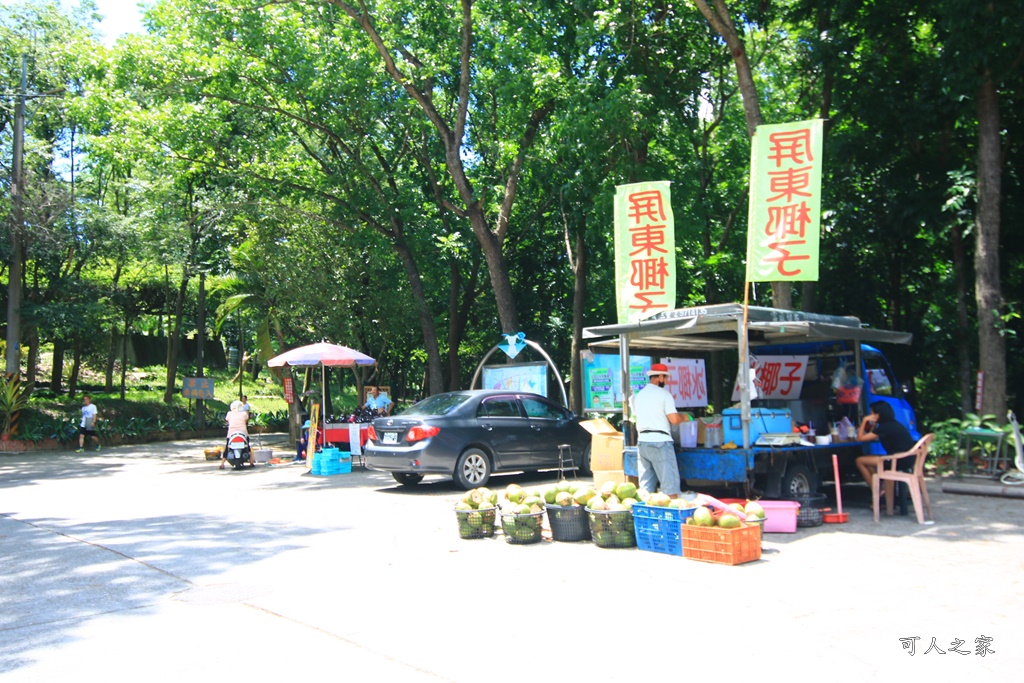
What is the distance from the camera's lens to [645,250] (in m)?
12.0

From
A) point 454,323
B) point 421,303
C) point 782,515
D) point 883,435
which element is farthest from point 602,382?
point 454,323

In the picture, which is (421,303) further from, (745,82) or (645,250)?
(645,250)

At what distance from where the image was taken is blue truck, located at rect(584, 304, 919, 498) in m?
10.3

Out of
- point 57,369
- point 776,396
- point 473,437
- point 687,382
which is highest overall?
point 57,369

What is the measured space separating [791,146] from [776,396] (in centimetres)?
402

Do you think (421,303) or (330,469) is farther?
(421,303)

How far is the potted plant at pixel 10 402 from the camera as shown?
912 inches

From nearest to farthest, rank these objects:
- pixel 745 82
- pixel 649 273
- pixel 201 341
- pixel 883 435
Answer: pixel 883 435 → pixel 649 273 → pixel 745 82 → pixel 201 341

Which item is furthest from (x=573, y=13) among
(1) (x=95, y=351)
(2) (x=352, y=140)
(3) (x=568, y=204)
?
(1) (x=95, y=351)

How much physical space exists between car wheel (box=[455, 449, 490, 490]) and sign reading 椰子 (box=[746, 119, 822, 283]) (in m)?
5.52

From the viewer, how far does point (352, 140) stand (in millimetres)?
21859

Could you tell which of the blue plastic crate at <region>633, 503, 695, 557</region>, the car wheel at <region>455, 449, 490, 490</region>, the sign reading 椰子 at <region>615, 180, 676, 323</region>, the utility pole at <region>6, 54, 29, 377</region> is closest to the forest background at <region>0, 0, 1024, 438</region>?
the utility pole at <region>6, 54, 29, 377</region>

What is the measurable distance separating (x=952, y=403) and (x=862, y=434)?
12.0 metres

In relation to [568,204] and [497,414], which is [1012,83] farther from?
[497,414]
